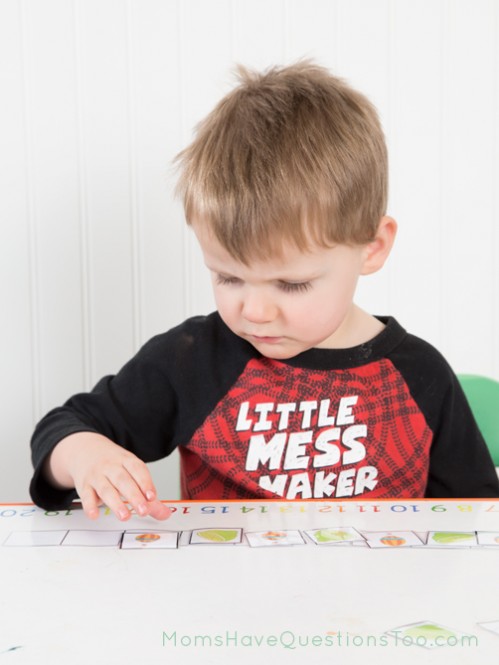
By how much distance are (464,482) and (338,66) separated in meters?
0.73

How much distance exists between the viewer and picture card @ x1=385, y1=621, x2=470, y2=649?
1.49 feet

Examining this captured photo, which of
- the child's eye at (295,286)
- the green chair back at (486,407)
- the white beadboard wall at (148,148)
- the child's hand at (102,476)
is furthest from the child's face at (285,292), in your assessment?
the white beadboard wall at (148,148)

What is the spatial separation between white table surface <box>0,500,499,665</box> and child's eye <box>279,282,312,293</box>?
21 centimetres

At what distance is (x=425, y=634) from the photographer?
1.52 feet

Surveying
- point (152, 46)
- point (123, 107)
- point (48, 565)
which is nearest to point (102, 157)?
point (123, 107)

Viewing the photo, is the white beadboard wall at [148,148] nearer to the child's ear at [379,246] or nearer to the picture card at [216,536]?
the child's ear at [379,246]

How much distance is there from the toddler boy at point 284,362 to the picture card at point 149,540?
7 centimetres

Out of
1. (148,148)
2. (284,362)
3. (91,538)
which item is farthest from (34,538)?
(148,148)

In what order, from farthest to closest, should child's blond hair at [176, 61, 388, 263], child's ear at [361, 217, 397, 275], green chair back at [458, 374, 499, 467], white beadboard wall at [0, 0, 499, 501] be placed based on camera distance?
1. white beadboard wall at [0, 0, 499, 501]
2. green chair back at [458, 374, 499, 467]
3. child's ear at [361, 217, 397, 275]
4. child's blond hair at [176, 61, 388, 263]

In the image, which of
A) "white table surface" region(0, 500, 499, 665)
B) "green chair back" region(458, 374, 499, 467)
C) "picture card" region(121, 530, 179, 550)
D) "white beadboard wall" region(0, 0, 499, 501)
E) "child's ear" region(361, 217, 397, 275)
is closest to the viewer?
"white table surface" region(0, 500, 499, 665)

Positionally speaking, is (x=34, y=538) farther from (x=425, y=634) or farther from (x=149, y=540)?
(x=425, y=634)

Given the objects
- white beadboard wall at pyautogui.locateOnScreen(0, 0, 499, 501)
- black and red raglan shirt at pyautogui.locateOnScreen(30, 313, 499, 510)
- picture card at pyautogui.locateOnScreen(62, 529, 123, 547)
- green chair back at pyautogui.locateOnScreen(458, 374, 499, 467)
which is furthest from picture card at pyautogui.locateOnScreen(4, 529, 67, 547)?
white beadboard wall at pyautogui.locateOnScreen(0, 0, 499, 501)

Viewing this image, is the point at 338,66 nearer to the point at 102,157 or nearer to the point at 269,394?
the point at 102,157

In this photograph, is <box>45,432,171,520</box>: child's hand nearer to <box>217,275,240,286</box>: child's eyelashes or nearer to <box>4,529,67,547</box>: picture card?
<box>4,529,67,547</box>: picture card
